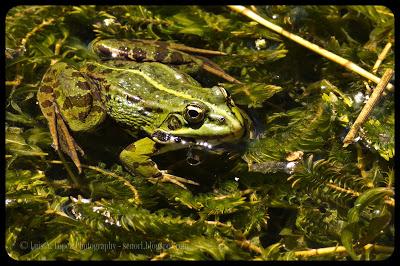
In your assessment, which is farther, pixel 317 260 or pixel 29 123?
pixel 29 123

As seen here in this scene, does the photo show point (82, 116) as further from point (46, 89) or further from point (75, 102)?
point (46, 89)

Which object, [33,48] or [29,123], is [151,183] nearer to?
[29,123]

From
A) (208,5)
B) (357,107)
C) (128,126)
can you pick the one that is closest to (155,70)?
(128,126)

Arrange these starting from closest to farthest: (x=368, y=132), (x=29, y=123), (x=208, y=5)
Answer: (x=368, y=132) < (x=29, y=123) < (x=208, y=5)

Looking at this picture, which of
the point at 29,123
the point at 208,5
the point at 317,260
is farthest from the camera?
the point at 208,5

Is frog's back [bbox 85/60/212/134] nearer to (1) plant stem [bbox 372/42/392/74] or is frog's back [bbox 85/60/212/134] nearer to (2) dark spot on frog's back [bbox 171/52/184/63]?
(2) dark spot on frog's back [bbox 171/52/184/63]

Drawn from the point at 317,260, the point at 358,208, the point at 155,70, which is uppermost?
the point at 155,70

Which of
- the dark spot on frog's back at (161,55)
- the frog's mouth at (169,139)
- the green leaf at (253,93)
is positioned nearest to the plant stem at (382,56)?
the green leaf at (253,93)

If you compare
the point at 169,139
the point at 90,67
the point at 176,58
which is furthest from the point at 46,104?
the point at 176,58
